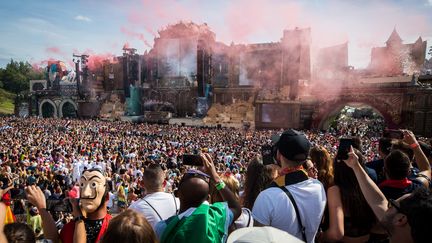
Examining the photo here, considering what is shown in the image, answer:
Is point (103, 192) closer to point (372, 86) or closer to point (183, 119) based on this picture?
point (372, 86)

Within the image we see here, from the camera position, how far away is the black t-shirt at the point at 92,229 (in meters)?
2.61

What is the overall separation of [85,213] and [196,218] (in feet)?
4.33

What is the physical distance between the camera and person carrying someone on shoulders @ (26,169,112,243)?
8.03 ft

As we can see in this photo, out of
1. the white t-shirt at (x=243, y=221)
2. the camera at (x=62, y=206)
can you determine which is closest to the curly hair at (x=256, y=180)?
the white t-shirt at (x=243, y=221)

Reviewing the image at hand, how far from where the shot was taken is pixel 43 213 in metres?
2.44

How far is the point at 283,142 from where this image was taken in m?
2.57

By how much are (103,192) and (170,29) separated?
57.5 metres

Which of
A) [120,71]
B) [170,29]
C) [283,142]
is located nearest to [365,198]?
[283,142]

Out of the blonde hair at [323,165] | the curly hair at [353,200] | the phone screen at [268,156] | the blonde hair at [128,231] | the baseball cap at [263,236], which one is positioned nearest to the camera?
the baseball cap at [263,236]

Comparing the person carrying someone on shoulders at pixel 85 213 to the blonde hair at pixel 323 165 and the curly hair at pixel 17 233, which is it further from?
the blonde hair at pixel 323 165

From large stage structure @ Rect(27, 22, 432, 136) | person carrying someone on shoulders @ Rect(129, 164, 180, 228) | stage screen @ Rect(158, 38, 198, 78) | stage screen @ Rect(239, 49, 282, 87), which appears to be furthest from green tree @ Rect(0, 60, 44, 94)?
person carrying someone on shoulders @ Rect(129, 164, 180, 228)

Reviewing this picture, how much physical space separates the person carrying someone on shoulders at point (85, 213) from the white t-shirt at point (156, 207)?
309mm

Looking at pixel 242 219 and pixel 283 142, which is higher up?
pixel 283 142

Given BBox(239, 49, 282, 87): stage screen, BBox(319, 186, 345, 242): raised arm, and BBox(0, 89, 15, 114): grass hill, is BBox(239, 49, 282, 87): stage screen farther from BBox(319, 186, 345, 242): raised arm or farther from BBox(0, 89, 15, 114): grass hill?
BBox(0, 89, 15, 114): grass hill
